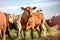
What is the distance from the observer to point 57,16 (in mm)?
1969

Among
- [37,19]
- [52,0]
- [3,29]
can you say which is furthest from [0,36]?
[52,0]

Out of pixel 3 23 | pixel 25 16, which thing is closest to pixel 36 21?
pixel 25 16

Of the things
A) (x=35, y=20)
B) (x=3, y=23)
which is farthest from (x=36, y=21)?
(x=3, y=23)

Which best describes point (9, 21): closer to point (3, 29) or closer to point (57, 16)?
point (3, 29)

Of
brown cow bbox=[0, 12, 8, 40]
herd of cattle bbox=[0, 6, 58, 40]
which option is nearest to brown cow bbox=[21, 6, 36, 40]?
herd of cattle bbox=[0, 6, 58, 40]

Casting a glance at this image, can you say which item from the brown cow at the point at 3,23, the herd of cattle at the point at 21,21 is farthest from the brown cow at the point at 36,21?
the brown cow at the point at 3,23

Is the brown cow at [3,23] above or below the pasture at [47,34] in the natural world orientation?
above

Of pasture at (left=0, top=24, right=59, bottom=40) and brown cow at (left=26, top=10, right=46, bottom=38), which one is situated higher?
brown cow at (left=26, top=10, right=46, bottom=38)

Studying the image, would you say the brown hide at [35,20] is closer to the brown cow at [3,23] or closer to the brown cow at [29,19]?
the brown cow at [29,19]

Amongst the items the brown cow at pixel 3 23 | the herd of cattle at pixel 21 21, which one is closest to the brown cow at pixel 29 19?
the herd of cattle at pixel 21 21

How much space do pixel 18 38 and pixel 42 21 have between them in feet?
1.03

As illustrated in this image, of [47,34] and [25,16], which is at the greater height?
[25,16]

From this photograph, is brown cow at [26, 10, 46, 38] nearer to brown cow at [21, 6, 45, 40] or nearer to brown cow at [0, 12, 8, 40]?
brown cow at [21, 6, 45, 40]

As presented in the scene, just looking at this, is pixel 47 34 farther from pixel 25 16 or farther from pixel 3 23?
pixel 3 23
